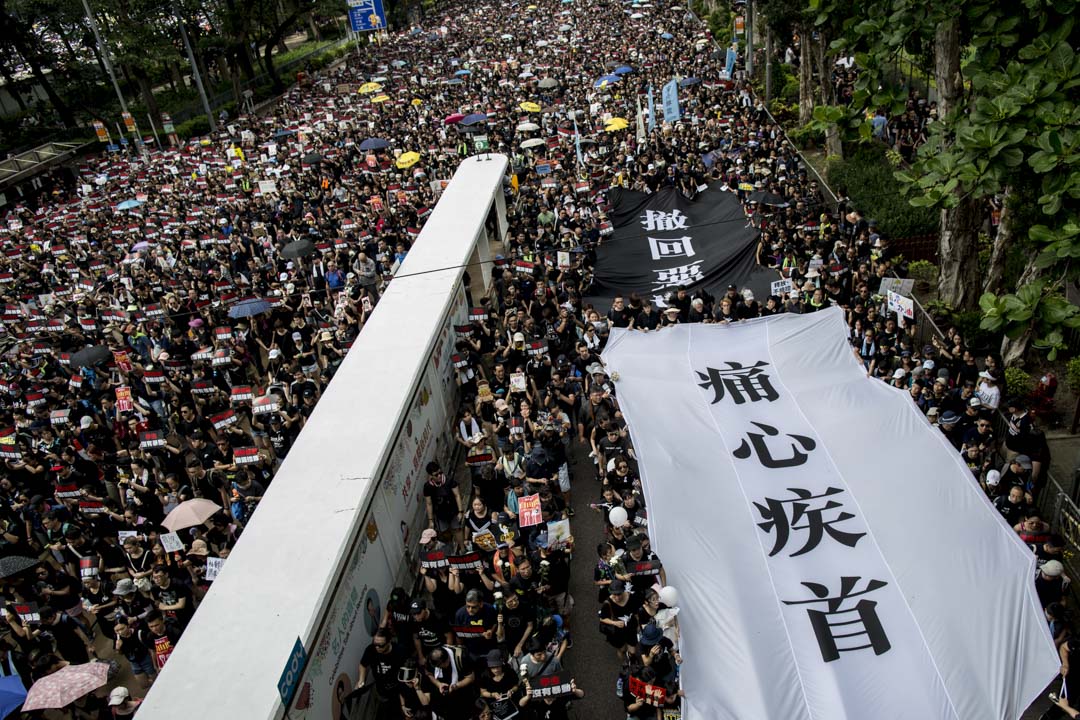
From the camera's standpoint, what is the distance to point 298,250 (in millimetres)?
17891

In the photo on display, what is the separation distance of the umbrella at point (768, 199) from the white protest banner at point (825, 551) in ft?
20.9

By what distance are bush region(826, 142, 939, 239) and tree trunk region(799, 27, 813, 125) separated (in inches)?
143

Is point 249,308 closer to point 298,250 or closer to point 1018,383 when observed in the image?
point 298,250

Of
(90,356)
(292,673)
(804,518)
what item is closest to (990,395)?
(804,518)

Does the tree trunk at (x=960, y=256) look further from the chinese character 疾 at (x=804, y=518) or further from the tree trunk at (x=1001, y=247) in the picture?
the chinese character 疾 at (x=804, y=518)

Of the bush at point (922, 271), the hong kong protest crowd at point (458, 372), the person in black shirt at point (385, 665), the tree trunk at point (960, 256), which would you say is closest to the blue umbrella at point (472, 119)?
the hong kong protest crowd at point (458, 372)

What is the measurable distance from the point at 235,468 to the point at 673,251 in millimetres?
9847

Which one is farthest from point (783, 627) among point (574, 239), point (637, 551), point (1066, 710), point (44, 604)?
point (574, 239)

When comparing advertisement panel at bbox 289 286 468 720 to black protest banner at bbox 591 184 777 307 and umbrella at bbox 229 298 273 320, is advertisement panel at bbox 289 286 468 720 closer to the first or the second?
umbrella at bbox 229 298 273 320

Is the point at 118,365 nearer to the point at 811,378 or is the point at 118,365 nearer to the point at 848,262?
the point at 811,378

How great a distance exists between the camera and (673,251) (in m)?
16.5

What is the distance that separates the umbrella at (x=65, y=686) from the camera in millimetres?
6883

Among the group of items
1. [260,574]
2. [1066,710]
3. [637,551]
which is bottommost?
[1066,710]

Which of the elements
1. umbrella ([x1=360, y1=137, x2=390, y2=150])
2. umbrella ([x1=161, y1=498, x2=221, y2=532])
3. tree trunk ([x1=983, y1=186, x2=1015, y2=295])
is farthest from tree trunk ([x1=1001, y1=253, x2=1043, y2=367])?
umbrella ([x1=360, y1=137, x2=390, y2=150])
